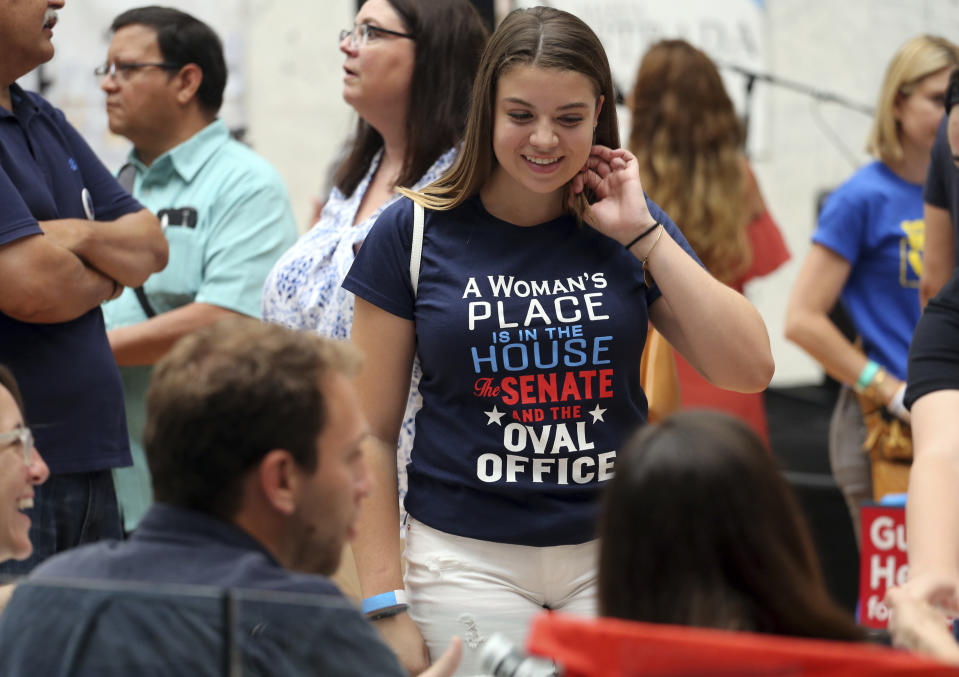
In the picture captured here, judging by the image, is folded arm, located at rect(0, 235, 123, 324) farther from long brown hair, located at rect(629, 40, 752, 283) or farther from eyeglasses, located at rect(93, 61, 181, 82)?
long brown hair, located at rect(629, 40, 752, 283)

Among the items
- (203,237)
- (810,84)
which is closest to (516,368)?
(203,237)

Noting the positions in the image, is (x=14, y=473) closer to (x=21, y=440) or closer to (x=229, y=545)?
(x=21, y=440)

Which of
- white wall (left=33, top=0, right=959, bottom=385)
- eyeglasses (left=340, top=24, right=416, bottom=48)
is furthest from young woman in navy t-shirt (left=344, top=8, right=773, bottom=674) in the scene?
white wall (left=33, top=0, right=959, bottom=385)

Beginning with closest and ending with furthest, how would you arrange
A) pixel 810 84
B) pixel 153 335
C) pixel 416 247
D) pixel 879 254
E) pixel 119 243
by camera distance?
pixel 416 247, pixel 119 243, pixel 153 335, pixel 879 254, pixel 810 84

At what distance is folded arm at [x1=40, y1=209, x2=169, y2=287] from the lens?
7.95 ft

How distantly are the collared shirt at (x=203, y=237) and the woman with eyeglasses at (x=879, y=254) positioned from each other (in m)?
1.54

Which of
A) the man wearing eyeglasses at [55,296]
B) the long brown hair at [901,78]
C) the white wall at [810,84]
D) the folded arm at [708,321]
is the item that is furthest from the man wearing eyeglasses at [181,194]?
the white wall at [810,84]

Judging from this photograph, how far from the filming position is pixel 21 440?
1.96 metres

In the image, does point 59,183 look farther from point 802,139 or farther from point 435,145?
point 802,139

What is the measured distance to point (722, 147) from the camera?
3553 mm

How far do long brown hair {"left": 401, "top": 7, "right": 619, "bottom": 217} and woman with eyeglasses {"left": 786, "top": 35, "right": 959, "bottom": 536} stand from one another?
158 cm

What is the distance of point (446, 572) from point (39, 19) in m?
1.36

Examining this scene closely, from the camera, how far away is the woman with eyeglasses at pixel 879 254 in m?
3.46

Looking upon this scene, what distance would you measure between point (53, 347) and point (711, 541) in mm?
1618
